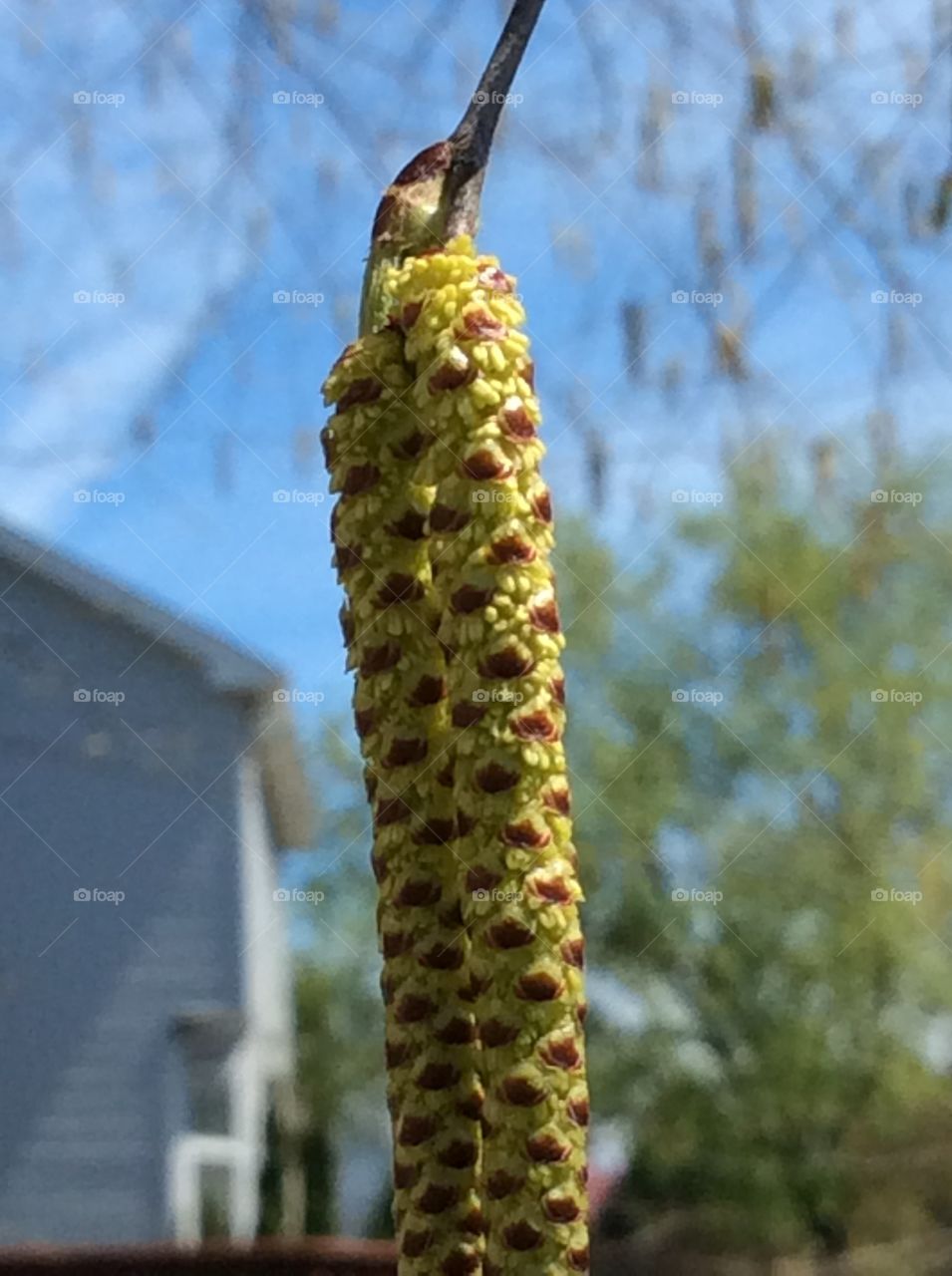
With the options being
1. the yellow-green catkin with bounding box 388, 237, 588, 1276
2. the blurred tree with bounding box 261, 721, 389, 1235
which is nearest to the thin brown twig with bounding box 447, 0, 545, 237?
the yellow-green catkin with bounding box 388, 237, 588, 1276

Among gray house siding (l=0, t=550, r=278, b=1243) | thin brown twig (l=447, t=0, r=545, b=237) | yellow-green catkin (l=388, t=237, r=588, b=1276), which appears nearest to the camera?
yellow-green catkin (l=388, t=237, r=588, b=1276)

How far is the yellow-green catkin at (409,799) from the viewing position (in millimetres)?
589

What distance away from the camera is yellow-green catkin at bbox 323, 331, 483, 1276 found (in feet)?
1.93

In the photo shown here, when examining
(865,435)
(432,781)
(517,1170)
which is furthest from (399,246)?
(865,435)

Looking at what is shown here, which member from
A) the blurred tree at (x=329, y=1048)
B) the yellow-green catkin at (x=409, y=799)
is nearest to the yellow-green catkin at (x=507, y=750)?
the yellow-green catkin at (x=409, y=799)

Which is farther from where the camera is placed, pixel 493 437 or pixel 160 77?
pixel 160 77

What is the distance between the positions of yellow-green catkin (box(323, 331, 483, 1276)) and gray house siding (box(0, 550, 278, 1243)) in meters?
0.65

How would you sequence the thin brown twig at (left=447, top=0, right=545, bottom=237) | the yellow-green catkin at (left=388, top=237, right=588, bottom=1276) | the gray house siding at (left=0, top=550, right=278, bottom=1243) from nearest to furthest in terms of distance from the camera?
1. the yellow-green catkin at (left=388, top=237, right=588, bottom=1276)
2. the thin brown twig at (left=447, top=0, right=545, bottom=237)
3. the gray house siding at (left=0, top=550, right=278, bottom=1243)

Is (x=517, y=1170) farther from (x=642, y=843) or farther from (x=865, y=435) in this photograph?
(x=865, y=435)

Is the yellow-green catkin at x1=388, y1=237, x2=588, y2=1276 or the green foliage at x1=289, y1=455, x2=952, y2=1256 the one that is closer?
the yellow-green catkin at x1=388, y1=237, x2=588, y2=1276

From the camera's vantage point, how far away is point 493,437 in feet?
1.96

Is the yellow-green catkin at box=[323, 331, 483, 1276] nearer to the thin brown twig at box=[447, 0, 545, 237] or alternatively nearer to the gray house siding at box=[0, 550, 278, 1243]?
the thin brown twig at box=[447, 0, 545, 237]

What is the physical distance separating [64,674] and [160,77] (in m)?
0.51

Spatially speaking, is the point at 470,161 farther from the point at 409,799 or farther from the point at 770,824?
the point at 770,824
